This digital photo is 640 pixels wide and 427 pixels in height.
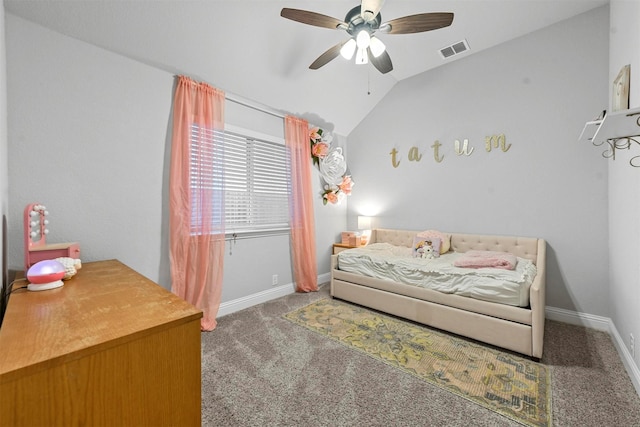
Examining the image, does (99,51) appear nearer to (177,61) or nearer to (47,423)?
(177,61)

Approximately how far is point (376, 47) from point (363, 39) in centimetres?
17

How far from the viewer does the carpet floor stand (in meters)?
1.46

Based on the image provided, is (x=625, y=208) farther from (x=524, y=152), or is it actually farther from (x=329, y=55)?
(x=329, y=55)

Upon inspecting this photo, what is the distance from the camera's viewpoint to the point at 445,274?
2467mm

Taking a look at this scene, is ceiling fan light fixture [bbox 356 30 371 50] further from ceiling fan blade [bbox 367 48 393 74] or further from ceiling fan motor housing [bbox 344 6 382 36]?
ceiling fan blade [bbox 367 48 393 74]

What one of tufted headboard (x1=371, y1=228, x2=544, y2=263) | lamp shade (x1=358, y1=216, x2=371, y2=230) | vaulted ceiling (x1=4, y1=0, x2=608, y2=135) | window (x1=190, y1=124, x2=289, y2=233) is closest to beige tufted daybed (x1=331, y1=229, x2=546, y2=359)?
tufted headboard (x1=371, y1=228, x2=544, y2=263)

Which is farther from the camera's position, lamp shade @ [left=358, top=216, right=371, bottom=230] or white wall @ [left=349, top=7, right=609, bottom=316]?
lamp shade @ [left=358, top=216, right=371, bottom=230]

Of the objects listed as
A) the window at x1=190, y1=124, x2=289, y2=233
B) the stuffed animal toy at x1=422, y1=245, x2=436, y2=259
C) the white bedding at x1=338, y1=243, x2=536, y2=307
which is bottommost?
the white bedding at x1=338, y1=243, x2=536, y2=307

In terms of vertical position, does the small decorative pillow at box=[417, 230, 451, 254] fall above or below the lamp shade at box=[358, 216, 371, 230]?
below

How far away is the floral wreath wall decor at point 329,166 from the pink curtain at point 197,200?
1442 mm

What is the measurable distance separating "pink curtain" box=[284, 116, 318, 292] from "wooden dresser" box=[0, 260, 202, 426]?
2.44 meters

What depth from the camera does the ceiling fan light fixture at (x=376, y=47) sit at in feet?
6.60

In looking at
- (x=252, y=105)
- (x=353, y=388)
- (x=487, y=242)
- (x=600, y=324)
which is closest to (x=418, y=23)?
(x=252, y=105)

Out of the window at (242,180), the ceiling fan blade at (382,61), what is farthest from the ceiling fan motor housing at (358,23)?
the window at (242,180)
